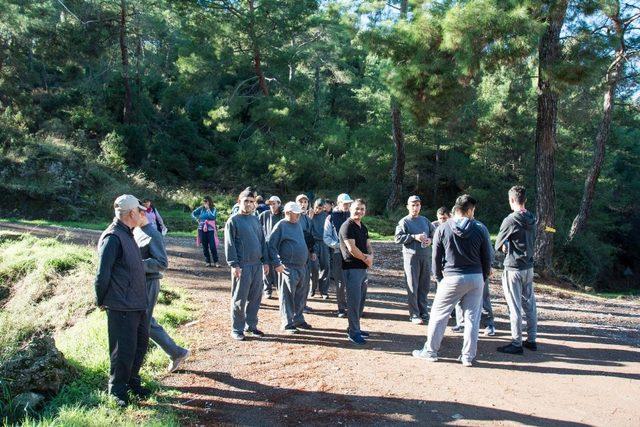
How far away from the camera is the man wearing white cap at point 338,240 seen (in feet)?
26.5

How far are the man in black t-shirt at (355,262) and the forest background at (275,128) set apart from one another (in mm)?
10788

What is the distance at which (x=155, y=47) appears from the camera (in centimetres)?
3900

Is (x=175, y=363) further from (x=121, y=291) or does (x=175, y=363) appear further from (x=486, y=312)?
(x=486, y=312)

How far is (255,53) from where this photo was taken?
25109 millimetres

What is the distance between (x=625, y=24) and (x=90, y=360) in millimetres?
17598

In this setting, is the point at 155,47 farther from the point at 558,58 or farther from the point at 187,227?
the point at 558,58

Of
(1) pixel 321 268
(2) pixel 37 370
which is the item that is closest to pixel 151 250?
(2) pixel 37 370

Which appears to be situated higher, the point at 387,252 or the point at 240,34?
the point at 240,34

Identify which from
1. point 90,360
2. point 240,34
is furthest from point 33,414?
point 240,34

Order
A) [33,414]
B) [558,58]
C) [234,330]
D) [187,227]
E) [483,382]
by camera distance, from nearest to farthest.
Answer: [33,414]
[483,382]
[234,330]
[558,58]
[187,227]

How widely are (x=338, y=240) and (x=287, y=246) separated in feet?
3.97

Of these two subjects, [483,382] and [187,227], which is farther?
[187,227]

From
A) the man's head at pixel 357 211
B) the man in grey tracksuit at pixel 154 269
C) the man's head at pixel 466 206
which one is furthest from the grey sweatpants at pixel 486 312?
the man in grey tracksuit at pixel 154 269

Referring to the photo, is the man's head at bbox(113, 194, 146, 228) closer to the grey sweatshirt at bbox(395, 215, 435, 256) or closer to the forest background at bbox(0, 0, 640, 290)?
the grey sweatshirt at bbox(395, 215, 435, 256)
